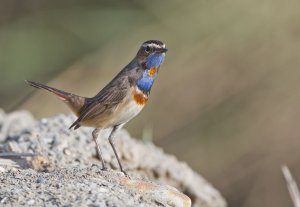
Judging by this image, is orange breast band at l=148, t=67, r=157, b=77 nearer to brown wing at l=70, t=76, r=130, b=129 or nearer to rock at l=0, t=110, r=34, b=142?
brown wing at l=70, t=76, r=130, b=129

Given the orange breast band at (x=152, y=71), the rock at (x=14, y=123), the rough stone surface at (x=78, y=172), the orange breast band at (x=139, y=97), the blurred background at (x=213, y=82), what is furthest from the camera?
the blurred background at (x=213, y=82)

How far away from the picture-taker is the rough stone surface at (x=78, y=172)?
458cm

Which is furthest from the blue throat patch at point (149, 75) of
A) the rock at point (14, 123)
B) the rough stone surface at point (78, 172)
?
the rock at point (14, 123)

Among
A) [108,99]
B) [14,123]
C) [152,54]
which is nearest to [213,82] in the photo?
[14,123]

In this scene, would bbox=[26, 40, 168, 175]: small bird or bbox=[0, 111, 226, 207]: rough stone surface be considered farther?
bbox=[26, 40, 168, 175]: small bird

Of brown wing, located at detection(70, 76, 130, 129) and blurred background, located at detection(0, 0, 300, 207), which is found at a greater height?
blurred background, located at detection(0, 0, 300, 207)

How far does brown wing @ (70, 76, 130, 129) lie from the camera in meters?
6.04

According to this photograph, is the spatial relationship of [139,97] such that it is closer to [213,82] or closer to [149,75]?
[149,75]

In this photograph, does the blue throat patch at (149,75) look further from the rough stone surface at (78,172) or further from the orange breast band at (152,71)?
the rough stone surface at (78,172)

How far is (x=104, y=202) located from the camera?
446 cm

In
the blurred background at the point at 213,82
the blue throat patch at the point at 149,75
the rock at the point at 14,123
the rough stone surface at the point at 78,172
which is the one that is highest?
the blurred background at the point at 213,82

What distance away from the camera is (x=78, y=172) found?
506 centimetres

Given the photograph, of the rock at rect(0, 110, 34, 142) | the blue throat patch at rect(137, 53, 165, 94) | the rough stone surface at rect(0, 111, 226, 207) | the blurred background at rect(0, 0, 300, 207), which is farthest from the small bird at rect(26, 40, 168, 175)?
the blurred background at rect(0, 0, 300, 207)

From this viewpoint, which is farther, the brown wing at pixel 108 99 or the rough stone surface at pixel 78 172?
the brown wing at pixel 108 99
